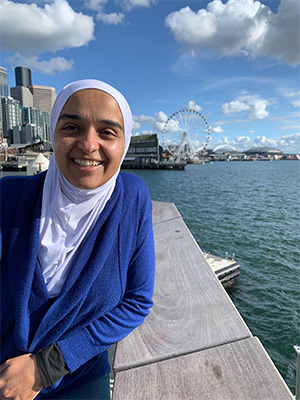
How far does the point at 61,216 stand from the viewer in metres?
1.18

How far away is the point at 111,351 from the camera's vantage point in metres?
1.90

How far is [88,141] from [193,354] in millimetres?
991

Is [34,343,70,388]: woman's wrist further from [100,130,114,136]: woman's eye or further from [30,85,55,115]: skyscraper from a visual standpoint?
[30,85,55,115]: skyscraper

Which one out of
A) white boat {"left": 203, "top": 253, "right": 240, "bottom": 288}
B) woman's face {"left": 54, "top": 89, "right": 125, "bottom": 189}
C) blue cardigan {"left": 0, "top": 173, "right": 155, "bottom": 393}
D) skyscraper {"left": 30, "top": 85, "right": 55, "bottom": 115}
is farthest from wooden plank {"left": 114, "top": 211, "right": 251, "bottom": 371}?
skyscraper {"left": 30, "top": 85, "right": 55, "bottom": 115}

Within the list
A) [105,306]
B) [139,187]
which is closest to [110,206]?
[139,187]

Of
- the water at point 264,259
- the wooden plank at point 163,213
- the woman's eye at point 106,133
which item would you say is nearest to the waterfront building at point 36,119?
the water at point 264,259

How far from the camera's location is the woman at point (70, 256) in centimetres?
109

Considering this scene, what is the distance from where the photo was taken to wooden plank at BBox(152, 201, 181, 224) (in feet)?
10.8

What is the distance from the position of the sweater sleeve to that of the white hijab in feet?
0.70

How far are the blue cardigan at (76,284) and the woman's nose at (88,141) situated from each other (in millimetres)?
295

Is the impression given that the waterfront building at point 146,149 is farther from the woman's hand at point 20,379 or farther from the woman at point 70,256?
the woman's hand at point 20,379

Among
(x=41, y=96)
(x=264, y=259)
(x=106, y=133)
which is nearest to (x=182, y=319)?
(x=106, y=133)

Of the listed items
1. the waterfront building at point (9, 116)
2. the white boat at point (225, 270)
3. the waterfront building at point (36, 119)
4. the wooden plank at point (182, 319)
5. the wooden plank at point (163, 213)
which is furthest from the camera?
the waterfront building at point (36, 119)

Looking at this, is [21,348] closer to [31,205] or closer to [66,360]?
[66,360]
